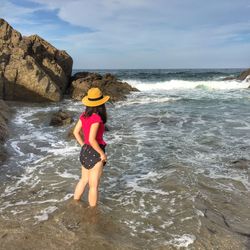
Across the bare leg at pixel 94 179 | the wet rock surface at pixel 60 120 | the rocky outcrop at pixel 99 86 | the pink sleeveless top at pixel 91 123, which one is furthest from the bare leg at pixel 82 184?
the rocky outcrop at pixel 99 86

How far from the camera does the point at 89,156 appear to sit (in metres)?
5.32

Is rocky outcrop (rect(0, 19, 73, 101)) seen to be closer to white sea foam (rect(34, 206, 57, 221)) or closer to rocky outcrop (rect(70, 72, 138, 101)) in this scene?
rocky outcrop (rect(70, 72, 138, 101))

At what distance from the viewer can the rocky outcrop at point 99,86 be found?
886 inches

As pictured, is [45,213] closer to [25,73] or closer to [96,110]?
[96,110]

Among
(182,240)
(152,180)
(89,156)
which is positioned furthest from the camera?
(152,180)

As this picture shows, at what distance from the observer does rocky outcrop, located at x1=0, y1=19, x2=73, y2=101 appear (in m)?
19.1

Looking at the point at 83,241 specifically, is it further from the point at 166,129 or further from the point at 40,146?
the point at 166,129

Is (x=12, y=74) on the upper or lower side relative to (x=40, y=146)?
upper

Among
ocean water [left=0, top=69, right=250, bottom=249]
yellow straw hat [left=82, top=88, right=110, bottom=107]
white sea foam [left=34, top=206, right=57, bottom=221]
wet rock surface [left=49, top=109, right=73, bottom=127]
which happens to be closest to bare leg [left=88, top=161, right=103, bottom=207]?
ocean water [left=0, top=69, right=250, bottom=249]

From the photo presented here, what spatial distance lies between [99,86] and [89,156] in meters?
19.2

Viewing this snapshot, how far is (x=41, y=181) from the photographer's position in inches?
274

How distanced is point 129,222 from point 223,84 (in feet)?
112

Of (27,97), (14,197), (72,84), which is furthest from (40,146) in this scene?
(72,84)

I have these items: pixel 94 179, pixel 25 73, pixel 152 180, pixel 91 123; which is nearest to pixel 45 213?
pixel 94 179
